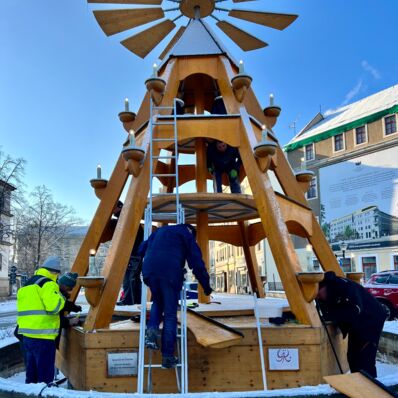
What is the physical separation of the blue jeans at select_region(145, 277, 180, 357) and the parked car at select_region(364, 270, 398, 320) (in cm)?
1572

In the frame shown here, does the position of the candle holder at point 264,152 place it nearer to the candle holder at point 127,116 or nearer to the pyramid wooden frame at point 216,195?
the pyramid wooden frame at point 216,195

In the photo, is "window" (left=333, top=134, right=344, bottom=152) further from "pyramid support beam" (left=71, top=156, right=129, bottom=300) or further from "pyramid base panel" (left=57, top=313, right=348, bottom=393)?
"pyramid base panel" (left=57, top=313, right=348, bottom=393)

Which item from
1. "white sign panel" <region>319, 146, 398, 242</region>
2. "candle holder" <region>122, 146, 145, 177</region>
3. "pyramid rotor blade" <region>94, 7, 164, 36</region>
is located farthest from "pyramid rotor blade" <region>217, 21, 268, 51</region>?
"white sign panel" <region>319, 146, 398, 242</region>

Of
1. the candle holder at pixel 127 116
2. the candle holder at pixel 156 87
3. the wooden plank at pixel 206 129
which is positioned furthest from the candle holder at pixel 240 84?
the candle holder at pixel 127 116

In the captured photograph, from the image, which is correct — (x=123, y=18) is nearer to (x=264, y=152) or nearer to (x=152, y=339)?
(x=264, y=152)

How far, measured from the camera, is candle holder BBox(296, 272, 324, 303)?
661 centimetres

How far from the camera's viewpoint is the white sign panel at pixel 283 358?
6.36m

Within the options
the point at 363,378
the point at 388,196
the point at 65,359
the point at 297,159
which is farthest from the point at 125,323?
the point at 297,159

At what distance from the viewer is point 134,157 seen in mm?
7672

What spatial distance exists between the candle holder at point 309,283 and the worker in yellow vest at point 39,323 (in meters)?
3.61

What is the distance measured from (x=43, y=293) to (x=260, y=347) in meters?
3.19

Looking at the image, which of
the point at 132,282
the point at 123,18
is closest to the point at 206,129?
the point at 132,282

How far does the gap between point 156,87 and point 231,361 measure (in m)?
5.28

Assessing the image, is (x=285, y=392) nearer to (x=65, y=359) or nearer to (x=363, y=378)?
(x=363, y=378)
